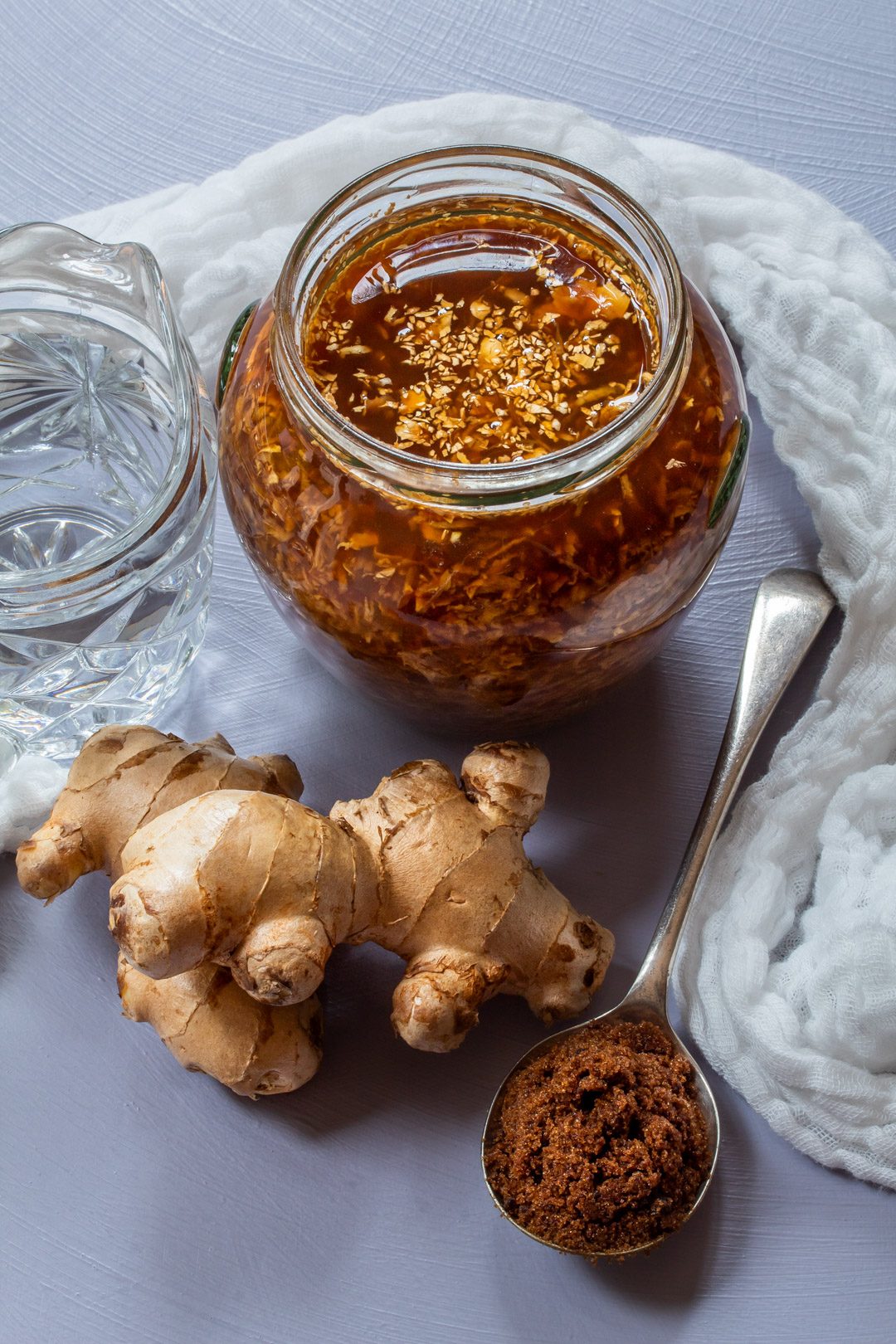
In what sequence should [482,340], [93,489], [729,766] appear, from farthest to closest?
[93,489] < [729,766] < [482,340]

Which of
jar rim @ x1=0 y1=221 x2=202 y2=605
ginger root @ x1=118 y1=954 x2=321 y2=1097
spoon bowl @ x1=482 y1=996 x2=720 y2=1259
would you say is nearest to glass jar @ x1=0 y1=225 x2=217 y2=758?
jar rim @ x1=0 y1=221 x2=202 y2=605

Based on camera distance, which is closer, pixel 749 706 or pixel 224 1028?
pixel 224 1028

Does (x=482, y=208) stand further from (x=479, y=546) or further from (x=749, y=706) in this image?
(x=749, y=706)

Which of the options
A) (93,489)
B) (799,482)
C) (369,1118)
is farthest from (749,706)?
(93,489)

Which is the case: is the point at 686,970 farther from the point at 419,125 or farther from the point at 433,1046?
the point at 419,125

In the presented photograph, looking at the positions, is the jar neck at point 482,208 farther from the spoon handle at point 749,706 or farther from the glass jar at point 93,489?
the spoon handle at point 749,706
